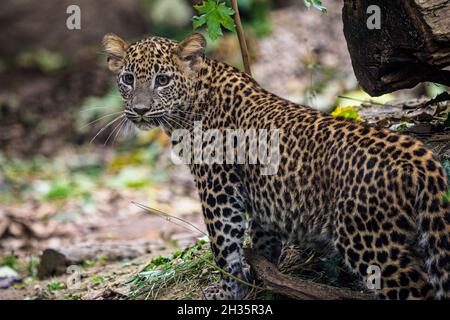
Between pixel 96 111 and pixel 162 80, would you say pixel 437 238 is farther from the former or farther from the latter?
pixel 96 111

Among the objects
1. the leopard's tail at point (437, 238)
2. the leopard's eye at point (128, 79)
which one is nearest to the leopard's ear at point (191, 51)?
the leopard's eye at point (128, 79)

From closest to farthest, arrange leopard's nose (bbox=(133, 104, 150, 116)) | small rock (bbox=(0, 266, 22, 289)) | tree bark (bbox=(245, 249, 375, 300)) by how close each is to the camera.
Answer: tree bark (bbox=(245, 249, 375, 300)) → leopard's nose (bbox=(133, 104, 150, 116)) → small rock (bbox=(0, 266, 22, 289))

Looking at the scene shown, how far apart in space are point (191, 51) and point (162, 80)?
0.46 metres

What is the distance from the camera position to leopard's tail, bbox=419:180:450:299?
19.7ft

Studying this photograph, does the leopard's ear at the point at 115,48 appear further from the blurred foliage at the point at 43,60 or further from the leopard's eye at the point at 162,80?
the blurred foliage at the point at 43,60

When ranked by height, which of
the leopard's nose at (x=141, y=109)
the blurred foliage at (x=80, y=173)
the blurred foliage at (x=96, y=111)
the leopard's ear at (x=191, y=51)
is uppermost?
the leopard's ear at (x=191, y=51)

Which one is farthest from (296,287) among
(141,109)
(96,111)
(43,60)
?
(43,60)

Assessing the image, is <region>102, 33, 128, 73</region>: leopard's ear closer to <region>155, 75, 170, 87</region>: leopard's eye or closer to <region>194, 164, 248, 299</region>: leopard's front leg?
<region>155, 75, 170, 87</region>: leopard's eye

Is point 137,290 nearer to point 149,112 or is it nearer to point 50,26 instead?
point 149,112

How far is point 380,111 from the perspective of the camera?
33.6 ft

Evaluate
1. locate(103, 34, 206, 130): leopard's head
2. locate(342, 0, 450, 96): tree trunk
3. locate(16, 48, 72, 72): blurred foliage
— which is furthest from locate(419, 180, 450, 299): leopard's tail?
locate(16, 48, 72, 72): blurred foliage

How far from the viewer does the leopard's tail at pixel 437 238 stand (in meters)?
5.99

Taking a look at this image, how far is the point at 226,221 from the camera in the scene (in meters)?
7.61

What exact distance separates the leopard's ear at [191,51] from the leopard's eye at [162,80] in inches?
10.6
